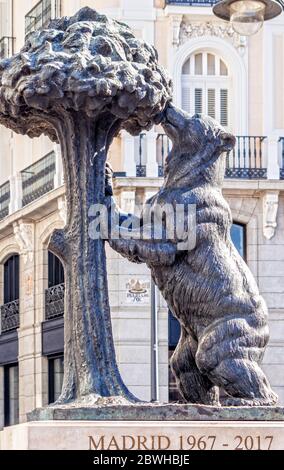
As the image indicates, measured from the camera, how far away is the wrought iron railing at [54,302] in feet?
123

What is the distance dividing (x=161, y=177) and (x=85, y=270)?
21080 millimetres

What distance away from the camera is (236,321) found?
12.9 metres

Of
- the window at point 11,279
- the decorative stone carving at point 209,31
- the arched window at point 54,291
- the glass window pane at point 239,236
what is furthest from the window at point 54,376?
the decorative stone carving at point 209,31

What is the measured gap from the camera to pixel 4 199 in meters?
41.9

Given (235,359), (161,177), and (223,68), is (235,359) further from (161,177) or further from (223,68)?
(223,68)

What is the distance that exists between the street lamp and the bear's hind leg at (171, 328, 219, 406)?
6083 millimetres

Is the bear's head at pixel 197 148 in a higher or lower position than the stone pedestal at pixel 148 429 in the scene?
higher

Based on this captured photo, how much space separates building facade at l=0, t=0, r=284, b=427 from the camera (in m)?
34.1

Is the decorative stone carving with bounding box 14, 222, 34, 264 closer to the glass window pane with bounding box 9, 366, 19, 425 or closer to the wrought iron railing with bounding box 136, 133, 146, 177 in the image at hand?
the glass window pane with bounding box 9, 366, 19, 425

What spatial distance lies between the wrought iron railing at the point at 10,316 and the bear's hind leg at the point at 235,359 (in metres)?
28.2

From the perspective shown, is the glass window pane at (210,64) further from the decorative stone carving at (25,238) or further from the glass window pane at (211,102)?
the decorative stone carving at (25,238)
